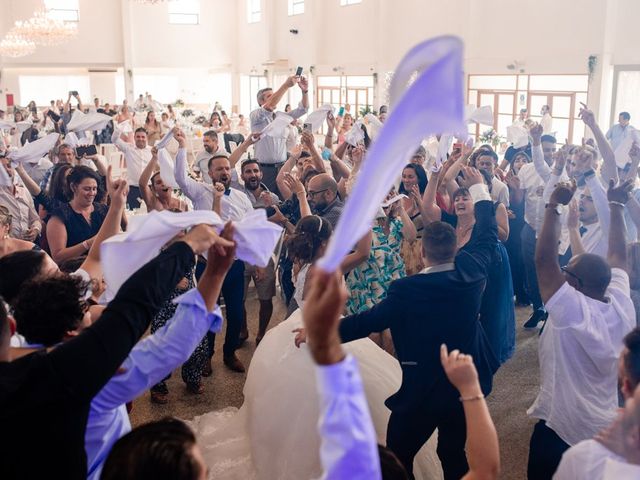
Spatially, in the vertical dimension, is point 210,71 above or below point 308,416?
above

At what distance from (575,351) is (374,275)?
154 centimetres

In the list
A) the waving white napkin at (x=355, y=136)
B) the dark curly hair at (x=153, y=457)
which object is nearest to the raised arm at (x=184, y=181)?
the waving white napkin at (x=355, y=136)

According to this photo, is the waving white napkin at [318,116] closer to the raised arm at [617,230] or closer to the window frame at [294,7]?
the raised arm at [617,230]

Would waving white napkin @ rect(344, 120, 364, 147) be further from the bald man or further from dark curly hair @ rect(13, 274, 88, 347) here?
dark curly hair @ rect(13, 274, 88, 347)

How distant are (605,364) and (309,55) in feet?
60.6

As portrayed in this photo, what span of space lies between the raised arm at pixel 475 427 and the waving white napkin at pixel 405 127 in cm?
66

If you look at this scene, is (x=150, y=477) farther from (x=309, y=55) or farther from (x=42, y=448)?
(x=309, y=55)

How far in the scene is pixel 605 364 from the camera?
2.35m

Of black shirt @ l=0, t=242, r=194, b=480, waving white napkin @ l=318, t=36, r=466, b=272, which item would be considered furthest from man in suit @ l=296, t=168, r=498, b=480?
waving white napkin @ l=318, t=36, r=466, b=272

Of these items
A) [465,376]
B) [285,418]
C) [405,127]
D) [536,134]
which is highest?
[405,127]

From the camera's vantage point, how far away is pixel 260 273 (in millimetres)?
4695

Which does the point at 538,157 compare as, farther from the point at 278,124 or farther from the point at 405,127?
the point at 405,127

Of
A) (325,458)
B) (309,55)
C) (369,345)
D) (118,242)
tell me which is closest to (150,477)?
(325,458)

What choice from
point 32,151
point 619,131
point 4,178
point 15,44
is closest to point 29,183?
point 32,151
